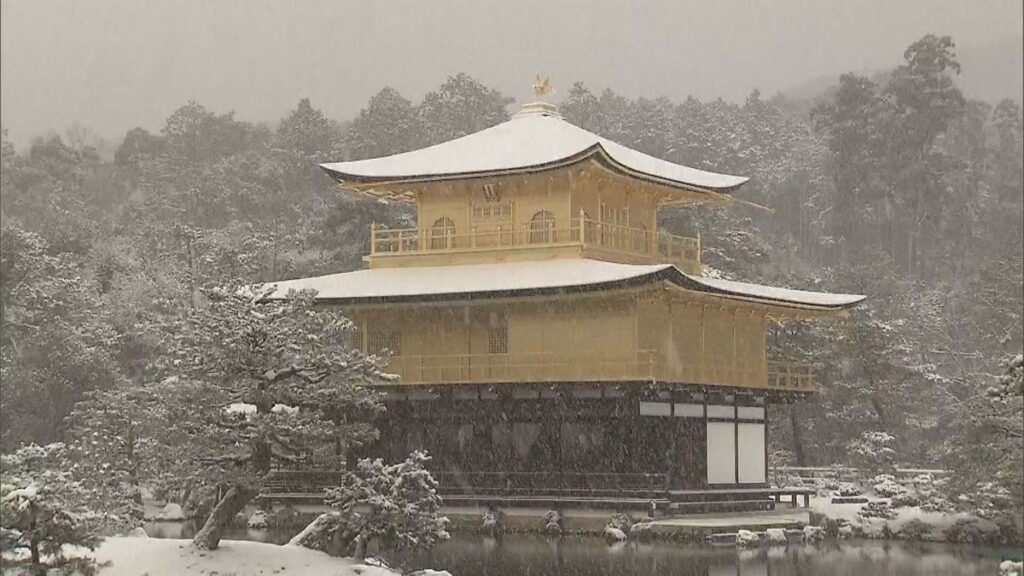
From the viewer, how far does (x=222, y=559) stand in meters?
20.2

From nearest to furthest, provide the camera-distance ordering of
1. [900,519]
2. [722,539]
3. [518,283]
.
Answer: [722,539]
[900,519]
[518,283]

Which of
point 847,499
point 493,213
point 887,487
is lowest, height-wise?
point 847,499

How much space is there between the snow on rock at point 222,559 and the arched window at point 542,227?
15126mm

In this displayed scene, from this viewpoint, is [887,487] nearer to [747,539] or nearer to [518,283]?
[747,539]

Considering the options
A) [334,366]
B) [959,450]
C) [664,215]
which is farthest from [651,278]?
[664,215]

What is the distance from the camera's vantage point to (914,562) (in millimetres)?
25094

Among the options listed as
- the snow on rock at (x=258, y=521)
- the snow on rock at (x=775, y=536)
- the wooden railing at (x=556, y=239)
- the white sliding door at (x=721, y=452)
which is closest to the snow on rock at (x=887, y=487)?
the white sliding door at (x=721, y=452)

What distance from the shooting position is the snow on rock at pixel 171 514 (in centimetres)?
3478

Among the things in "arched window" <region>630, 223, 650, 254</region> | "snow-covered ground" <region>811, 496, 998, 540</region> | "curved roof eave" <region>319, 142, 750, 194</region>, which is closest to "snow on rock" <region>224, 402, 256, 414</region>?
"curved roof eave" <region>319, 142, 750, 194</region>

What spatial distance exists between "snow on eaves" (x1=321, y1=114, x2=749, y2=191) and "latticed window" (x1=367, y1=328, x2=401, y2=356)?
406 centimetres

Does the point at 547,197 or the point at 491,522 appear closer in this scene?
the point at 491,522

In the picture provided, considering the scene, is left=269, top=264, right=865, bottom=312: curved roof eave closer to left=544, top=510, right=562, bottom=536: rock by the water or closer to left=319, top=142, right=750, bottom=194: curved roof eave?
left=319, top=142, right=750, bottom=194: curved roof eave

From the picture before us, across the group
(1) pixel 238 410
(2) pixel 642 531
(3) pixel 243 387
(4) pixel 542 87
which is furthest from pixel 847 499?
(3) pixel 243 387

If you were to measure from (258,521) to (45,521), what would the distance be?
51.5 feet
